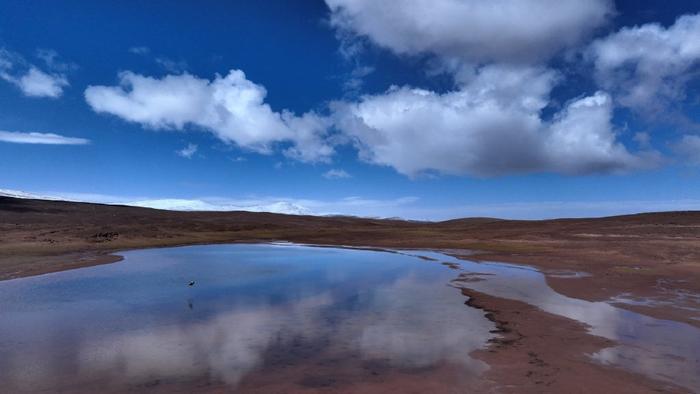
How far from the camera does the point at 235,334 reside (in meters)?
9.97

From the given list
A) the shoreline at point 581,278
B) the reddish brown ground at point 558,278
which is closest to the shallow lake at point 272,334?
the reddish brown ground at point 558,278

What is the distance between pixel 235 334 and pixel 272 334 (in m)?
0.85

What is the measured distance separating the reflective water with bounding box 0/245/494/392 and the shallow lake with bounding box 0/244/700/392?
0.04 metres

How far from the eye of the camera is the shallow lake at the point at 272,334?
23.7 ft

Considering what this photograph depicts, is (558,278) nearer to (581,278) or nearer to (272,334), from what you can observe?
(581,278)

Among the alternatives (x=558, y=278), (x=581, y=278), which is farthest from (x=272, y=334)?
(x=581, y=278)

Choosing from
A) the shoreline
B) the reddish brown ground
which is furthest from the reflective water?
the shoreline

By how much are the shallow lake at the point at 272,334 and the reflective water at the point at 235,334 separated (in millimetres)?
36

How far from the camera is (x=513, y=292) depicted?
603 inches

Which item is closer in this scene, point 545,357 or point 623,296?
point 545,357

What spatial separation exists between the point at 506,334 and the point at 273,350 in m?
5.21

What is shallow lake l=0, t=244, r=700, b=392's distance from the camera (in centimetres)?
723

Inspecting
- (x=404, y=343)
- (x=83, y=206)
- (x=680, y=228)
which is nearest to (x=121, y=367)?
(x=404, y=343)

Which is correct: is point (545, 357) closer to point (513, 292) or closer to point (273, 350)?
point (273, 350)
